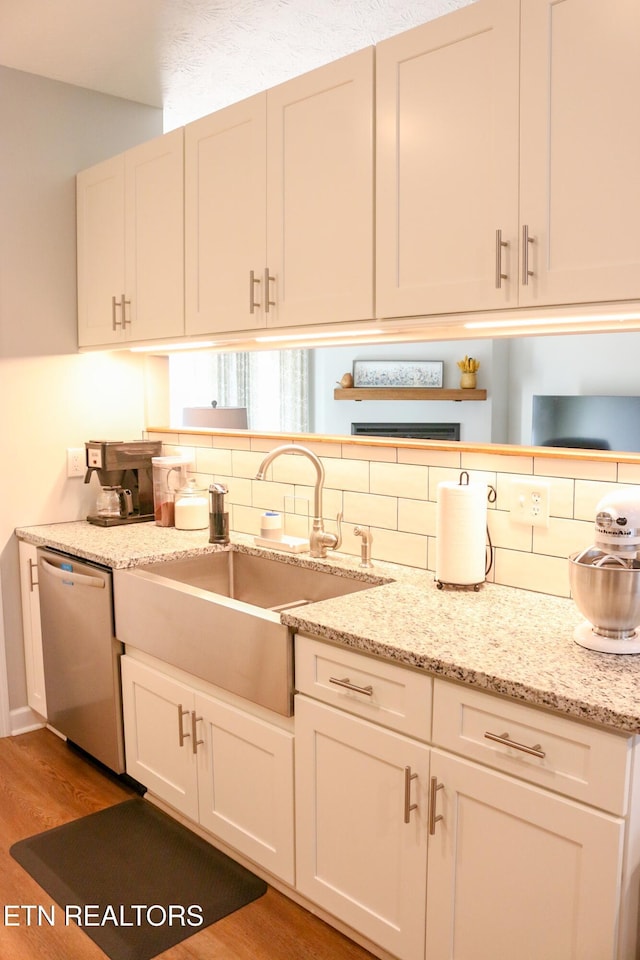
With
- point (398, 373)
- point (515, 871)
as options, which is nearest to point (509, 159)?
point (515, 871)

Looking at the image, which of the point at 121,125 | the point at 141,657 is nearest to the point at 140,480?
the point at 141,657

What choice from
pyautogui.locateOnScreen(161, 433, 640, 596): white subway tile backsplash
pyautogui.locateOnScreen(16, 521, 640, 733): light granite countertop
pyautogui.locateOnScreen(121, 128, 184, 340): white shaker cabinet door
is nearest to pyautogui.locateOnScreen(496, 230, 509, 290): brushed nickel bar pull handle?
pyautogui.locateOnScreen(161, 433, 640, 596): white subway tile backsplash

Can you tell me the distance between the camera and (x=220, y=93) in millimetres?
3080

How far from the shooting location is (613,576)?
1486mm

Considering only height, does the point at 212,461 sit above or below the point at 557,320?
below

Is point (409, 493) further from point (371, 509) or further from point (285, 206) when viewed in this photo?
point (285, 206)

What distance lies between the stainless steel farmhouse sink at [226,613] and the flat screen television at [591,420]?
1476 mm

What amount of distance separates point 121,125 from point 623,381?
2.39 metres

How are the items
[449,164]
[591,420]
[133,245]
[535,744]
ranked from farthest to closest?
[591,420]
[133,245]
[449,164]
[535,744]

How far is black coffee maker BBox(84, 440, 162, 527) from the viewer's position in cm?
302

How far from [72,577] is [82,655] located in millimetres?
268

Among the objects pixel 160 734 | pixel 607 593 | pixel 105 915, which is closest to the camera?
pixel 607 593

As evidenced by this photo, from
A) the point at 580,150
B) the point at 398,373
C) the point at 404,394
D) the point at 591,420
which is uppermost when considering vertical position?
the point at 580,150

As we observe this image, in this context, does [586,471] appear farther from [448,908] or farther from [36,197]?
[36,197]
